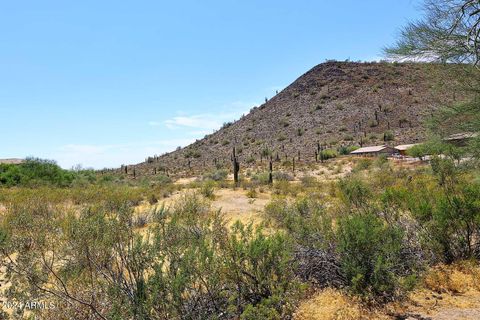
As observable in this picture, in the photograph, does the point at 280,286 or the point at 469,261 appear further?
the point at 469,261

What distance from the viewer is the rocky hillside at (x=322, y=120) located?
51188 mm

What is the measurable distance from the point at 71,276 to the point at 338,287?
4155 mm

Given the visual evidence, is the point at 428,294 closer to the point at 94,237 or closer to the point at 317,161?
the point at 94,237

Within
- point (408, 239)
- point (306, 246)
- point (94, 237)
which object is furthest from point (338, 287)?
point (94, 237)

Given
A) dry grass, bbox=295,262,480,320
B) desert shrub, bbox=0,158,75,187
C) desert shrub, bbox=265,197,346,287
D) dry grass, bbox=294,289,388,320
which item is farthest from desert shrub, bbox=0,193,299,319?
desert shrub, bbox=0,158,75,187

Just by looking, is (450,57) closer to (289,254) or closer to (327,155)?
(289,254)

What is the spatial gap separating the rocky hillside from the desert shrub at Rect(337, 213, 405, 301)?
3925cm

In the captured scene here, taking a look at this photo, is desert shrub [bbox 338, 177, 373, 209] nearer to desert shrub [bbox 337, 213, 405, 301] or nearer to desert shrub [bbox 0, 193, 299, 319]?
desert shrub [bbox 337, 213, 405, 301]

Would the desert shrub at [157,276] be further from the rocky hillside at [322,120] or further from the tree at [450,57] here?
the rocky hillside at [322,120]

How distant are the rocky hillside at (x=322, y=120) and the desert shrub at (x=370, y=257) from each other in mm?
39246

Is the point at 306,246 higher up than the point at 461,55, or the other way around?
the point at 461,55

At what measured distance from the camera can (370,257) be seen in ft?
19.7

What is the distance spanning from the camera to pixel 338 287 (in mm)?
6082

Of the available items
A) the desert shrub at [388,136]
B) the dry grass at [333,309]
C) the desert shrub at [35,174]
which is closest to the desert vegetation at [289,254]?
the dry grass at [333,309]
